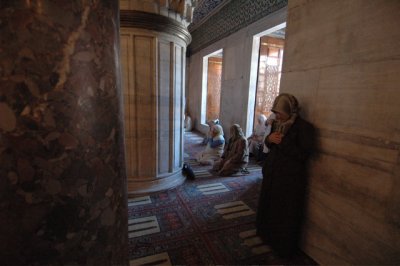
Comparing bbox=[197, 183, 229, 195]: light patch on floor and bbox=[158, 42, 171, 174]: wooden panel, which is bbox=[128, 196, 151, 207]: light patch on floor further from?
bbox=[197, 183, 229, 195]: light patch on floor

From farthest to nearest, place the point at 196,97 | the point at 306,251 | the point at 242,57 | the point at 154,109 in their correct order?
the point at 196,97
the point at 242,57
the point at 154,109
the point at 306,251

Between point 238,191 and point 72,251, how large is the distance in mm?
3218

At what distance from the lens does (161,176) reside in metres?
3.48

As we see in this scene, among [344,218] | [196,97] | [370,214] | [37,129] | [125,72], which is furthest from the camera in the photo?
[196,97]

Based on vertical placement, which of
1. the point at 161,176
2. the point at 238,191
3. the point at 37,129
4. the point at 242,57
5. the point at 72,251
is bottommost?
the point at 238,191

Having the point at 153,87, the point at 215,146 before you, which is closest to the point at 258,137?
the point at 215,146

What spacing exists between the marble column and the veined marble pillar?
8.52 ft

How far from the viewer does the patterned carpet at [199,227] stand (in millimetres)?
2027

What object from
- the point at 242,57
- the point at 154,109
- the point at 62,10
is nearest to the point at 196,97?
the point at 242,57

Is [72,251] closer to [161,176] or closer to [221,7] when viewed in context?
[161,176]

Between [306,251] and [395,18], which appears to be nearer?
[395,18]

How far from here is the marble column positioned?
0.45m

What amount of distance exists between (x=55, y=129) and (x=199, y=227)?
7.68ft

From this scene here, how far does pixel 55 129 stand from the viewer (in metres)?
0.49
